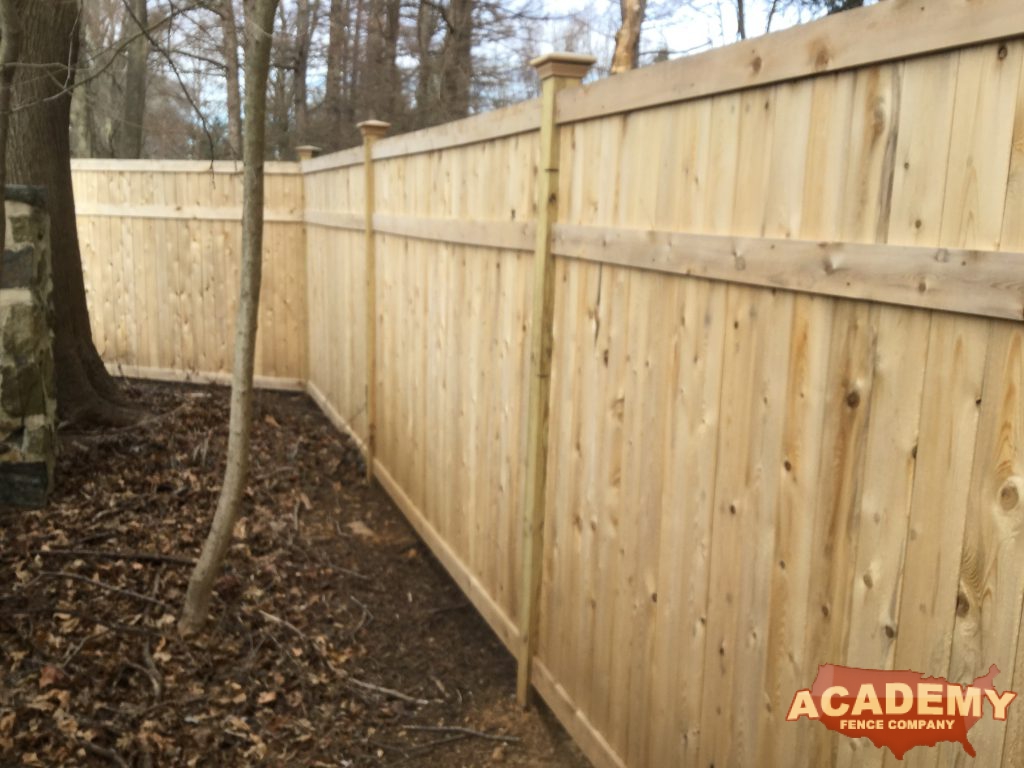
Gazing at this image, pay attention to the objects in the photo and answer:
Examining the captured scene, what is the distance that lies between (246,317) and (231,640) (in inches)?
56.1

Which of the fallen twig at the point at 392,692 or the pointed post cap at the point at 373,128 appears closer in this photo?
the fallen twig at the point at 392,692

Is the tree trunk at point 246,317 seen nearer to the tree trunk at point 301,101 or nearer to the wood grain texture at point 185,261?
the wood grain texture at point 185,261

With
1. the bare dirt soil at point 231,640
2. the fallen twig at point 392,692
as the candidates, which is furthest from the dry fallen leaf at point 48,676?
the fallen twig at point 392,692

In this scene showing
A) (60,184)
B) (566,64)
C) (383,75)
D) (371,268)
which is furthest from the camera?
(383,75)

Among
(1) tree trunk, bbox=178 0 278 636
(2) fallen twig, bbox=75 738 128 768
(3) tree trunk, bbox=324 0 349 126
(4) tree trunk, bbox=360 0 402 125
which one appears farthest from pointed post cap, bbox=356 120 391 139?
(3) tree trunk, bbox=324 0 349 126

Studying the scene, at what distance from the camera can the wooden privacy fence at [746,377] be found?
5.23ft

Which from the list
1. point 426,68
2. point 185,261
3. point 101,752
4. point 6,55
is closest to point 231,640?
point 101,752

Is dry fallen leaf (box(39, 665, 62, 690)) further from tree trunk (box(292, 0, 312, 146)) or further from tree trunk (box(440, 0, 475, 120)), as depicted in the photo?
tree trunk (box(292, 0, 312, 146))

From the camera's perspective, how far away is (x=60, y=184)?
19.6 ft

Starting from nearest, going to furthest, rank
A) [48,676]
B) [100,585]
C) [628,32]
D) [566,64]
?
1. [566,64]
2. [48,676]
3. [100,585]
4. [628,32]

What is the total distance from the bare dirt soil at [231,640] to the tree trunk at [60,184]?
1.09 ft

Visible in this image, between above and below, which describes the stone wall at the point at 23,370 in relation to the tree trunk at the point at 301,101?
below

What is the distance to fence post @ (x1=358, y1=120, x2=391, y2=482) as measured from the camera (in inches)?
241

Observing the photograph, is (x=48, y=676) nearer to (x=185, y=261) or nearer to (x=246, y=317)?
(x=246, y=317)
